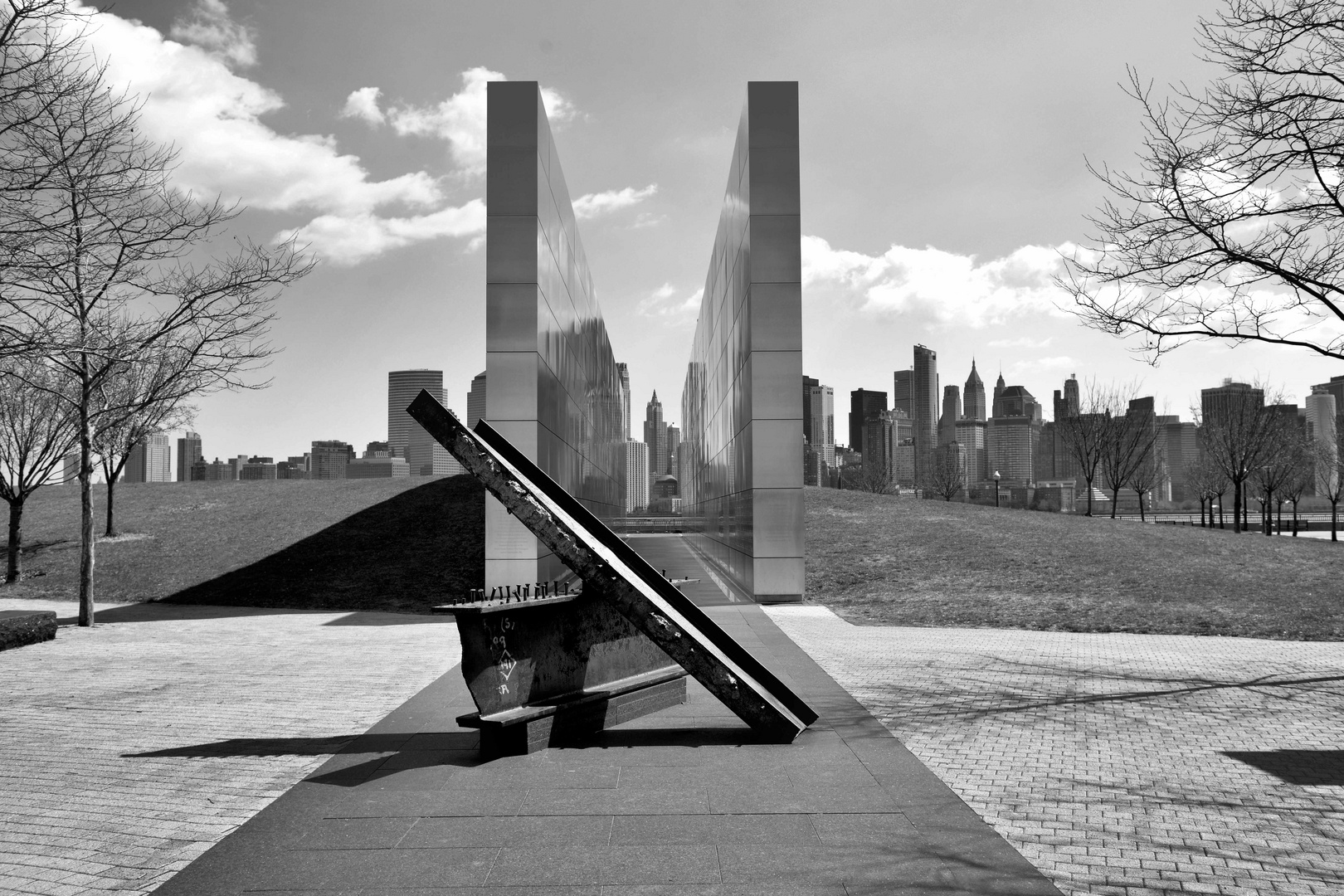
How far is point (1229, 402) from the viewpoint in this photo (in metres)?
46.3

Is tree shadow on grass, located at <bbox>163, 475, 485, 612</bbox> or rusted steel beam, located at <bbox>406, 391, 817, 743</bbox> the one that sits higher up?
rusted steel beam, located at <bbox>406, 391, 817, 743</bbox>

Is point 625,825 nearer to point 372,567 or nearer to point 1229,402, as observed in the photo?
point 372,567

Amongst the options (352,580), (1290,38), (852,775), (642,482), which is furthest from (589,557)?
(642,482)

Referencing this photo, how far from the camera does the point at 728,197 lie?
2342cm

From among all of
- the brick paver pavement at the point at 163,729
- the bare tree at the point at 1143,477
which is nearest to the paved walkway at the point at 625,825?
the brick paver pavement at the point at 163,729

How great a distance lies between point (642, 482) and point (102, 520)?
135062mm

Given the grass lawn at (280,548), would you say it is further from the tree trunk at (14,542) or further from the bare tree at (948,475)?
the bare tree at (948,475)

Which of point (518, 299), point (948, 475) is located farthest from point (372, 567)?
point (948, 475)

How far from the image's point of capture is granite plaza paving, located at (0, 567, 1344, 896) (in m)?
4.64

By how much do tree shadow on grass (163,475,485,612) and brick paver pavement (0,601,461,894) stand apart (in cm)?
508

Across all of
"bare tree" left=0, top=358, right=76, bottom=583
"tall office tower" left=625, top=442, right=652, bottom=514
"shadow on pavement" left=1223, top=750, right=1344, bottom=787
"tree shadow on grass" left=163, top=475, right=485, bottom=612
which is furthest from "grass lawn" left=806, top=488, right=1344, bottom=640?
"tall office tower" left=625, top=442, right=652, bottom=514

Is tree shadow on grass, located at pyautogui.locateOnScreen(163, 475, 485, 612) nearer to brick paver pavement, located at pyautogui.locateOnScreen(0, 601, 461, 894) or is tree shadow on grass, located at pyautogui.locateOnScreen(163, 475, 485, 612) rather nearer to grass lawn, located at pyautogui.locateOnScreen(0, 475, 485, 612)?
grass lawn, located at pyautogui.locateOnScreen(0, 475, 485, 612)

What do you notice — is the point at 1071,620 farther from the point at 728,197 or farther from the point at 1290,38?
the point at 728,197

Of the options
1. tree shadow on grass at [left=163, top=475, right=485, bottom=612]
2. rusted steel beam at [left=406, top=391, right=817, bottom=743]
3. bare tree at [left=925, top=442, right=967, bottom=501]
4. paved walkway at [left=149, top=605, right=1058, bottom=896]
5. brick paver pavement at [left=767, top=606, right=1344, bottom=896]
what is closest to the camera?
paved walkway at [left=149, top=605, right=1058, bottom=896]
